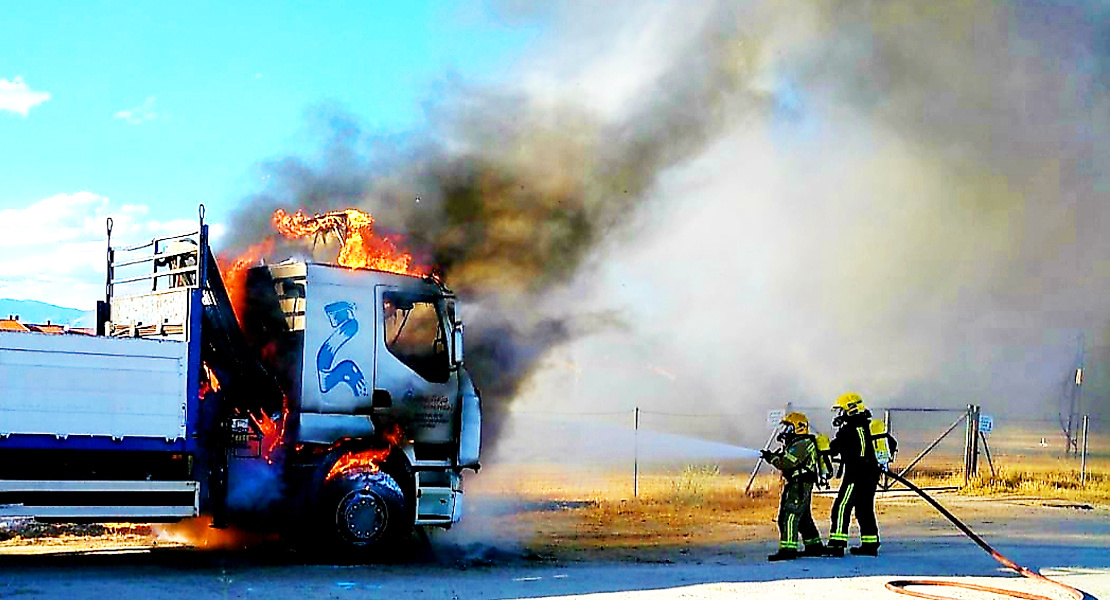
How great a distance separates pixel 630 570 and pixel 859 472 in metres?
3.23

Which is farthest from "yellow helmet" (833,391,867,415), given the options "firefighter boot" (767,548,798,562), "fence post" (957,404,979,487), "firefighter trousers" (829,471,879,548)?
"fence post" (957,404,979,487)

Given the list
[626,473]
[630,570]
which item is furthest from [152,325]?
[626,473]

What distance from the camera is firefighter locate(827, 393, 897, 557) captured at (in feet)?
43.5

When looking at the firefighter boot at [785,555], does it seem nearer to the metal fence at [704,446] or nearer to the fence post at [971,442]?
the metal fence at [704,446]

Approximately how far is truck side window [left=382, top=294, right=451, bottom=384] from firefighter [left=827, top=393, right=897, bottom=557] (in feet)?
14.9

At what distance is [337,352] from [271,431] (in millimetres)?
994

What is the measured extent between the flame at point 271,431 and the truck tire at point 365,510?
628 mm

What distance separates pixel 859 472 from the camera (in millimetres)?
13430

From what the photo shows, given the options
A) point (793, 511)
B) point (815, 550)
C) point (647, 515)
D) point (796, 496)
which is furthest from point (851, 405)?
point (647, 515)

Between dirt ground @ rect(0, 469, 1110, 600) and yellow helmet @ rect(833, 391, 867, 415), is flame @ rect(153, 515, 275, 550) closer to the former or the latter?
dirt ground @ rect(0, 469, 1110, 600)

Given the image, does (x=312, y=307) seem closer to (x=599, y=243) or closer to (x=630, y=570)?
(x=630, y=570)

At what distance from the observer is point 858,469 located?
13.5 meters

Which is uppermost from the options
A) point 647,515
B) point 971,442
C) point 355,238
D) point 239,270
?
point 355,238

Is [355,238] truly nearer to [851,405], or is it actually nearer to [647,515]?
[851,405]
